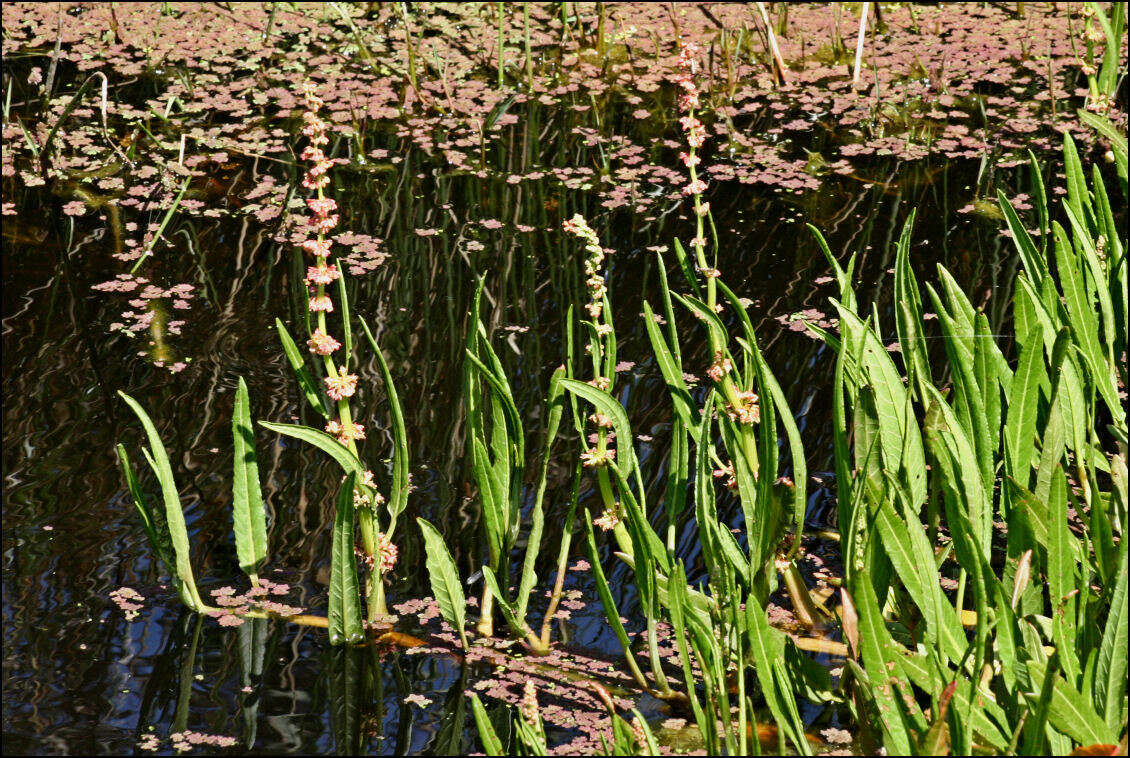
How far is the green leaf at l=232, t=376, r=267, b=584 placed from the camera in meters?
2.13

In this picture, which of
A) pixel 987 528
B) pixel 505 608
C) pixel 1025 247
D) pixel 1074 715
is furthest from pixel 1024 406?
pixel 505 608

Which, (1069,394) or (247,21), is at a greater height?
(247,21)

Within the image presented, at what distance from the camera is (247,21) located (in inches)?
229

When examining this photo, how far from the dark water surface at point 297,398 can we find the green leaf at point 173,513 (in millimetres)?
58

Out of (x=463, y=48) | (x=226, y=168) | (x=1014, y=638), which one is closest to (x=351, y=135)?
(x=226, y=168)

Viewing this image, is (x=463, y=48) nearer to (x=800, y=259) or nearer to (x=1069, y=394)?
(x=800, y=259)

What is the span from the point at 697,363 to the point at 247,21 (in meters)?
3.46

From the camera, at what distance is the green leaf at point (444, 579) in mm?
2152

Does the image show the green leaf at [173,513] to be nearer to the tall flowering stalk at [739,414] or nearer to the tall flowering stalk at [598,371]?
the tall flowering stalk at [598,371]

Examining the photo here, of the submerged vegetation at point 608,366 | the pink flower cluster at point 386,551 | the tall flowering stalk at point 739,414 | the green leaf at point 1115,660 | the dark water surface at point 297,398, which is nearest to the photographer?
the green leaf at point 1115,660

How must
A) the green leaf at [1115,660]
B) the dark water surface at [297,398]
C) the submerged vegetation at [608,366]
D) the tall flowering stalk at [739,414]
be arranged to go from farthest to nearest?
the dark water surface at [297,398], the tall flowering stalk at [739,414], the submerged vegetation at [608,366], the green leaf at [1115,660]

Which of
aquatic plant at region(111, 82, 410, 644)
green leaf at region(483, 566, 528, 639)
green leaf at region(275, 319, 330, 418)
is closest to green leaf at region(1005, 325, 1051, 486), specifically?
green leaf at region(483, 566, 528, 639)

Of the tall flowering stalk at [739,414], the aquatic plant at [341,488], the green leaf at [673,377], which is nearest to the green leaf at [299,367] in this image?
the aquatic plant at [341,488]

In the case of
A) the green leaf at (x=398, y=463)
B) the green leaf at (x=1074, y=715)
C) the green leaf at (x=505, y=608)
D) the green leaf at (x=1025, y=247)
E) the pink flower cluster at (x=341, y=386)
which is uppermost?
the green leaf at (x=1025, y=247)
